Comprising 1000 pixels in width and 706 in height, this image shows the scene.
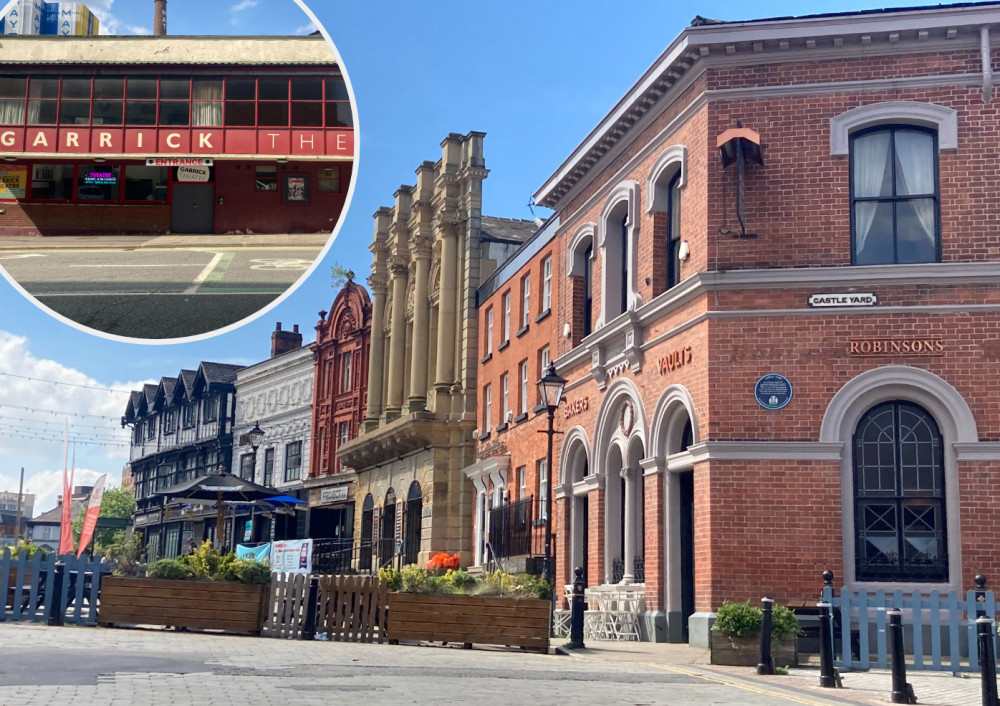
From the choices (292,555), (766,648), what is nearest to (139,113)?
(766,648)

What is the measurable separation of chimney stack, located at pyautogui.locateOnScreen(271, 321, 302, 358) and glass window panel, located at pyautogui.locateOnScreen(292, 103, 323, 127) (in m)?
54.6

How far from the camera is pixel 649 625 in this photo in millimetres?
22328

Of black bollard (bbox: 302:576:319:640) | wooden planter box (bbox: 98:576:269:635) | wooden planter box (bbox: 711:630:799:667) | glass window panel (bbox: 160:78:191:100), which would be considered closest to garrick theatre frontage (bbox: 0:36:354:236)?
glass window panel (bbox: 160:78:191:100)

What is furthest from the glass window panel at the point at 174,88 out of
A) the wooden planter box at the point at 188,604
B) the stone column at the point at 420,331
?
the stone column at the point at 420,331

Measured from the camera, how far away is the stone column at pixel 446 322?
130 ft

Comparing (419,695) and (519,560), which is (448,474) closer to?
(519,560)


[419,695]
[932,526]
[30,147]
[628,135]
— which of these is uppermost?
[628,135]

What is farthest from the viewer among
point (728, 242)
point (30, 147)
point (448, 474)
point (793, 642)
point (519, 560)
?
point (448, 474)

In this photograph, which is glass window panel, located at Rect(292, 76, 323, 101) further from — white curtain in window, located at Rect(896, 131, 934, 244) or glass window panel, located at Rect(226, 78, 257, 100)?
white curtain in window, located at Rect(896, 131, 934, 244)

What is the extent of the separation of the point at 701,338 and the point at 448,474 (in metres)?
19.2

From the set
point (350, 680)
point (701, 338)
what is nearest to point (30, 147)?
point (350, 680)

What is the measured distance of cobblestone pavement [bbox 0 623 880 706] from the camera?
1102 centimetres

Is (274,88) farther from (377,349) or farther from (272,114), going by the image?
(377,349)

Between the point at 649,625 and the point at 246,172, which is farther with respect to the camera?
the point at 649,625
